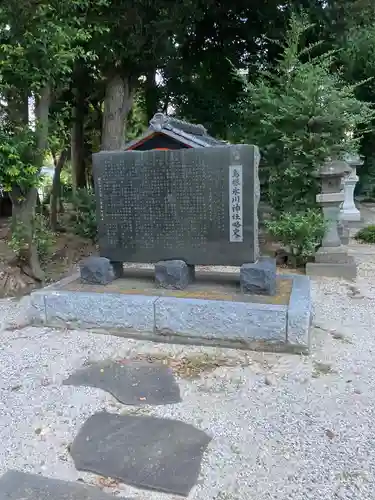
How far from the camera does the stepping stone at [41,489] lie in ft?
6.48

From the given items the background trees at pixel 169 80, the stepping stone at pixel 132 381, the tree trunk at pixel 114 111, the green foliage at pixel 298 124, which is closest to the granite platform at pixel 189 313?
the stepping stone at pixel 132 381

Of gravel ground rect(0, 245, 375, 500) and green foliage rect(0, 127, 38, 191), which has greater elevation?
green foliage rect(0, 127, 38, 191)

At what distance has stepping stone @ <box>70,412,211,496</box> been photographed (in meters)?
2.11

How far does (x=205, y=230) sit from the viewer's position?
415 centimetres

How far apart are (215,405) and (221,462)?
22.3 inches

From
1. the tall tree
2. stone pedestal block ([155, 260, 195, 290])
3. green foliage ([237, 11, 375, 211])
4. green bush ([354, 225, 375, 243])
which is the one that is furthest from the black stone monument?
green bush ([354, 225, 375, 243])

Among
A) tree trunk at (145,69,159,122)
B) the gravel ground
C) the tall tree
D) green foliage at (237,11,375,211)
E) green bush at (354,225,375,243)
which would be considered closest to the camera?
the gravel ground

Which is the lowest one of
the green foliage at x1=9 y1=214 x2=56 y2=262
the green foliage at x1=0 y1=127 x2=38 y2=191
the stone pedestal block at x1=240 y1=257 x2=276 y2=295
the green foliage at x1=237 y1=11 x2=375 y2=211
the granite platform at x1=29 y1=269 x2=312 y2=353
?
the granite platform at x1=29 y1=269 x2=312 y2=353

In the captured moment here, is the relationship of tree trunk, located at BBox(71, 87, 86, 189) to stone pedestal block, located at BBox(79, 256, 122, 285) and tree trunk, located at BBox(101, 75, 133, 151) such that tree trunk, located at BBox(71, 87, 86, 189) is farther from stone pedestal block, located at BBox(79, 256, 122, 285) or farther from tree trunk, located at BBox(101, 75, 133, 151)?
stone pedestal block, located at BBox(79, 256, 122, 285)

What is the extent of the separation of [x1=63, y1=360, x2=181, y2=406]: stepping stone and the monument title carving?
1.33 m

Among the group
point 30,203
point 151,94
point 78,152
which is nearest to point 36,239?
point 30,203

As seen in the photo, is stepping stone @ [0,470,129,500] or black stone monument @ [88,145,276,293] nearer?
stepping stone @ [0,470,129,500]

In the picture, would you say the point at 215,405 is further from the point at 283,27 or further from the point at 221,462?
the point at 283,27

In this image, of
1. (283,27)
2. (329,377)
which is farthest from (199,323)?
(283,27)
